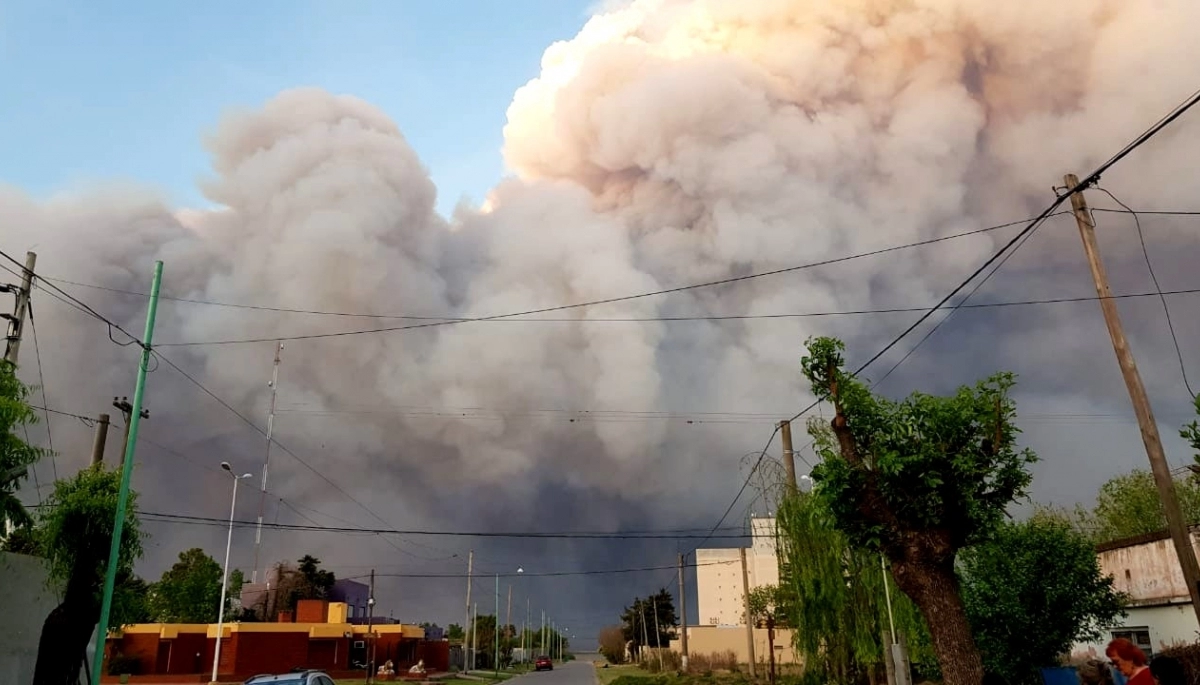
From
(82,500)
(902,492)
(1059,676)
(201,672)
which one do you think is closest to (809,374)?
(902,492)

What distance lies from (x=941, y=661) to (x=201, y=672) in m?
62.4

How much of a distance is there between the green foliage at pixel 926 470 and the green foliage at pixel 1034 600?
22.8 ft

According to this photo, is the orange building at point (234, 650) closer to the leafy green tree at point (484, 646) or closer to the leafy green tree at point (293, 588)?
the leafy green tree at point (293, 588)

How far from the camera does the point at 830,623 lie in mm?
26281

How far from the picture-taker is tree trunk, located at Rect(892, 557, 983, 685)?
14047 mm

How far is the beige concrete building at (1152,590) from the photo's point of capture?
909 inches

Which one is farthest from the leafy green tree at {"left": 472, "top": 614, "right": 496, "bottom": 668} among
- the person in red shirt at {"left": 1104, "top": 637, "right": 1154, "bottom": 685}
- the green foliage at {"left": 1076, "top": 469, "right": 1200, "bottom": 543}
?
the person in red shirt at {"left": 1104, "top": 637, "right": 1154, "bottom": 685}

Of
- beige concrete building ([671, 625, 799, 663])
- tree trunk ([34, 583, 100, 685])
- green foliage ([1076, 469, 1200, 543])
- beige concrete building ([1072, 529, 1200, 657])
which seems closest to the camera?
tree trunk ([34, 583, 100, 685])

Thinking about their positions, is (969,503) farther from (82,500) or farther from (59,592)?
(59,592)

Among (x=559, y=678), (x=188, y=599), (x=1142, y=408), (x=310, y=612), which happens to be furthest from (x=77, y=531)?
(x=188, y=599)

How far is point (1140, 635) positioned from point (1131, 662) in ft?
66.4

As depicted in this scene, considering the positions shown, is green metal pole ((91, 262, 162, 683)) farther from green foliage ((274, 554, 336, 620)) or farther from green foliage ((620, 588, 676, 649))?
green foliage ((620, 588, 676, 649))

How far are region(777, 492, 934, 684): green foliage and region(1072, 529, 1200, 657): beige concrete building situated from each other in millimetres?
5819

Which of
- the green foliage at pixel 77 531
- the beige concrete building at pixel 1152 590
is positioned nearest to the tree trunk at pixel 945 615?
the beige concrete building at pixel 1152 590
